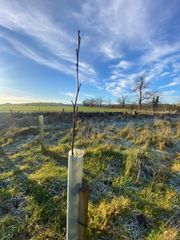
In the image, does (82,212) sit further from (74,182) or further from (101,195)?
(101,195)

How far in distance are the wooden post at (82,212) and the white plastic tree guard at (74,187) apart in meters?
0.03

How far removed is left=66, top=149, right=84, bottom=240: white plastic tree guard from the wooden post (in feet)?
0.11

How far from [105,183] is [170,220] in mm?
1523

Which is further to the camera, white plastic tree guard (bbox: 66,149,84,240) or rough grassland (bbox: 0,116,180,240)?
rough grassland (bbox: 0,116,180,240)

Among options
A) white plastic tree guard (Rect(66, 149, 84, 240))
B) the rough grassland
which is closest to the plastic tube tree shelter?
white plastic tree guard (Rect(66, 149, 84, 240))

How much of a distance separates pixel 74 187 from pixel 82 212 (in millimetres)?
294

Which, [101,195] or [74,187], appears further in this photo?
[101,195]

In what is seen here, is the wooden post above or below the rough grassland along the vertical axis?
above

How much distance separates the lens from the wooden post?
2.24 m

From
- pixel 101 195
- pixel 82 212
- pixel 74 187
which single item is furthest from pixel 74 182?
pixel 101 195

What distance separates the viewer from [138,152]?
621 cm

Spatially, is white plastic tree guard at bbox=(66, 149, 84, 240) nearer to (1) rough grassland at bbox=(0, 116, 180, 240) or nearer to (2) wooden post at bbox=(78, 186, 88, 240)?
(2) wooden post at bbox=(78, 186, 88, 240)

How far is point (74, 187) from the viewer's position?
2.25 meters

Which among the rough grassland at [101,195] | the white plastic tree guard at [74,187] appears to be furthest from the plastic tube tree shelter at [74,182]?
the rough grassland at [101,195]
